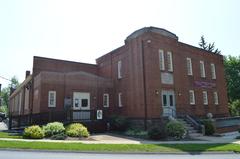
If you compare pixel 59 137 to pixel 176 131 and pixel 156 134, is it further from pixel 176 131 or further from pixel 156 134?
pixel 176 131

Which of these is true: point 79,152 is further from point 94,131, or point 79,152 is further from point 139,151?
point 94,131

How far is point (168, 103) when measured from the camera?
23062 millimetres

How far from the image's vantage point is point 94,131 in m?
20.9

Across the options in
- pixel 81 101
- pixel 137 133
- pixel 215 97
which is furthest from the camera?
pixel 215 97

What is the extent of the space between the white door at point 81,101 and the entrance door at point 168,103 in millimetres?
8647

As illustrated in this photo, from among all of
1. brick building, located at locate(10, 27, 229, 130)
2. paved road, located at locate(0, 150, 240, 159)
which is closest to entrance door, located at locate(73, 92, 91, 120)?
brick building, located at locate(10, 27, 229, 130)

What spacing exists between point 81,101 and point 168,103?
9.70 meters

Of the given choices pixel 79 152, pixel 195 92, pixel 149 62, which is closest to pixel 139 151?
pixel 79 152

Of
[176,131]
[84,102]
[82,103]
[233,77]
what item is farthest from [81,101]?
[233,77]

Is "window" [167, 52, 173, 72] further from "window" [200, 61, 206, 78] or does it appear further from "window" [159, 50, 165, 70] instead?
"window" [200, 61, 206, 78]

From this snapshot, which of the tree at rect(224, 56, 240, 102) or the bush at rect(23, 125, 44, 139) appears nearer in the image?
the bush at rect(23, 125, 44, 139)

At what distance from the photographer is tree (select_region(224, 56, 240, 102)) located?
44.5 m

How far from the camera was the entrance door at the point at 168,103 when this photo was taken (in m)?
22.7

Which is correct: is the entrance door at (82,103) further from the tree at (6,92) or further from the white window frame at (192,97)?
the tree at (6,92)
